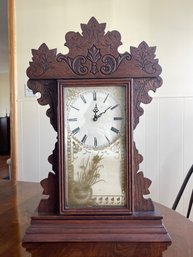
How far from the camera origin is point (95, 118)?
723mm

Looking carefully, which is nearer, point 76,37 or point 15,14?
point 76,37

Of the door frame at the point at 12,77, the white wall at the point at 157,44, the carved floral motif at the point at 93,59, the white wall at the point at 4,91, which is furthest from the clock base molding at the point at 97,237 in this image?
the white wall at the point at 4,91

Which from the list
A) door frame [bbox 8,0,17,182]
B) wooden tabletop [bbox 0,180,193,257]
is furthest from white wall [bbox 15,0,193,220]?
wooden tabletop [bbox 0,180,193,257]

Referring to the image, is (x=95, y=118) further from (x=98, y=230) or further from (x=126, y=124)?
(x=98, y=230)

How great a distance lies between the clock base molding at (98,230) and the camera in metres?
0.66

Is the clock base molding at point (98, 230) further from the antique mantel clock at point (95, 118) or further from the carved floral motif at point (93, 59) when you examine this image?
the carved floral motif at point (93, 59)

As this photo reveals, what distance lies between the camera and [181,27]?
1838mm

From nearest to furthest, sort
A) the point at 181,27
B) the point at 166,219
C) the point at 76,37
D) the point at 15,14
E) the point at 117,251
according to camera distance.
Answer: the point at 117,251, the point at 76,37, the point at 166,219, the point at 181,27, the point at 15,14

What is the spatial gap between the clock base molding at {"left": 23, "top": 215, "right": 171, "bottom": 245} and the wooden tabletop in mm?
35

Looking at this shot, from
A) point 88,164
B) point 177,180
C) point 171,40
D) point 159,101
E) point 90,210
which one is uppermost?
point 171,40

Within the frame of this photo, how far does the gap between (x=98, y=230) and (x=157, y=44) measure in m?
1.44

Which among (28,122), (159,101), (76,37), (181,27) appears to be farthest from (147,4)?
(76,37)

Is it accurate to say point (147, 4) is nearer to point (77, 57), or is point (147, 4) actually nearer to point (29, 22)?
point (29, 22)

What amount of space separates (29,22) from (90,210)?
1.57 m
